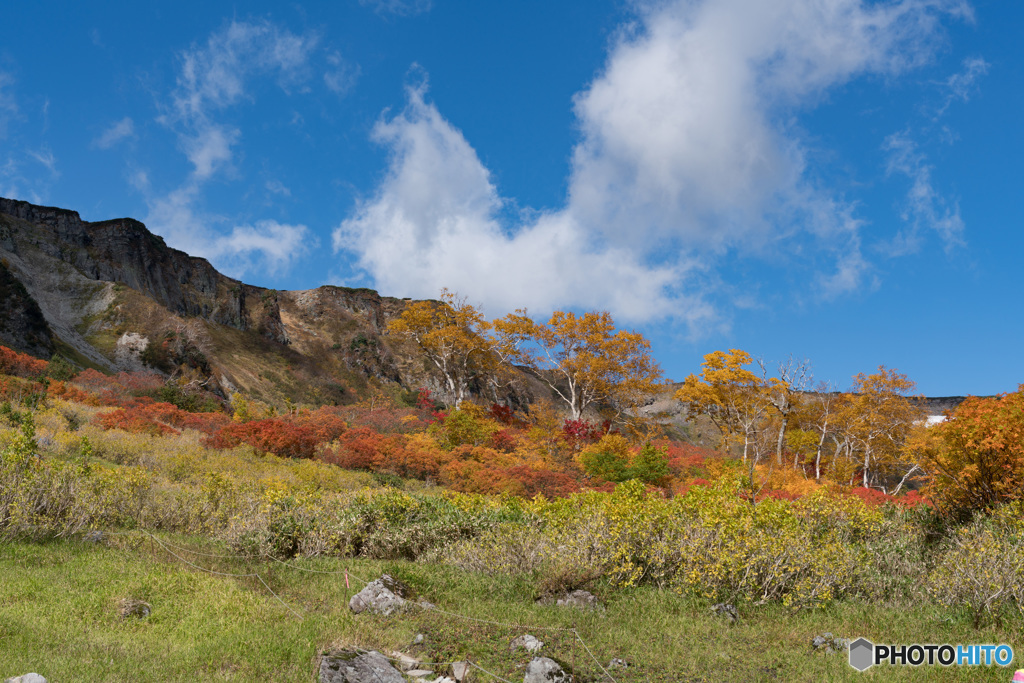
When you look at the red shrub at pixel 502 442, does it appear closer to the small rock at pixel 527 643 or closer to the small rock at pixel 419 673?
the small rock at pixel 527 643

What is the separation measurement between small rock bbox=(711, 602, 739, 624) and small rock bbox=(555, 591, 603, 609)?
1.40m

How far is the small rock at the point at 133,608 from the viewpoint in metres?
6.38

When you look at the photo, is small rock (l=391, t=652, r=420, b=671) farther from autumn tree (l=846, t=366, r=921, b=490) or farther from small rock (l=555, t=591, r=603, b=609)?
autumn tree (l=846, t=366, r=921, b=490)

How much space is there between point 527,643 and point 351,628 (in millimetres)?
1842

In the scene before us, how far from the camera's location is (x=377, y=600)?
6.86m

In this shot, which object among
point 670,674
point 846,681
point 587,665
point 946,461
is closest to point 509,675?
point 587,665

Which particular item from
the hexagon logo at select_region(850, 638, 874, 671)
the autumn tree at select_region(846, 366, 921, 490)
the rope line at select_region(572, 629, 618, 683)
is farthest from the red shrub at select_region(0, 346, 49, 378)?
the autumn tree at select_region(846, 366, 921, 490)

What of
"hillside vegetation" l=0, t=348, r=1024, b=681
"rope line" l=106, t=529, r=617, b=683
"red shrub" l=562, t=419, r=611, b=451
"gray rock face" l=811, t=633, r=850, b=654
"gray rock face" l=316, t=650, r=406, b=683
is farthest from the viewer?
"red shrub" l=562, t=419, r=611, b=451

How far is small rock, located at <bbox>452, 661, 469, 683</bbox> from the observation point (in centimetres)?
548

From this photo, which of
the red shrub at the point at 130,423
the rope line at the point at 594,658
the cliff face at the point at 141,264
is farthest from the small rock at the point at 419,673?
the cliff face at the point at 141,264

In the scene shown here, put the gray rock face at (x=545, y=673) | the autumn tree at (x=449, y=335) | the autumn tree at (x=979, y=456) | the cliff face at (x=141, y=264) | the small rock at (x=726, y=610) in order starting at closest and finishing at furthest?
the gray rock face at (x=545, y=673)
the small rock at (x=726, y=610)
the autumn tree at (x=979, y=456)
the autumn tree at (x=449, y=335)
the cliff face at (x=141, y=264)

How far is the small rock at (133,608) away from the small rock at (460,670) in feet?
11.6

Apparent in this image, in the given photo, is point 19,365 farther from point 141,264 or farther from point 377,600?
point 141,264

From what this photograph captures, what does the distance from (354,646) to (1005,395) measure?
1086 cm
